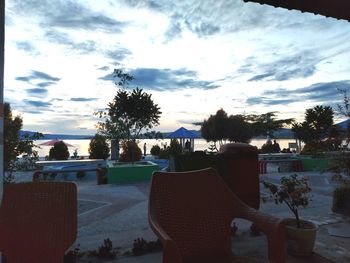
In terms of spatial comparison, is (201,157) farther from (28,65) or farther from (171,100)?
(171,100)

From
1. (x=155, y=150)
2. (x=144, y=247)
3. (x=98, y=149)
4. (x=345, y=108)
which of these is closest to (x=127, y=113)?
(x=98, y=149)

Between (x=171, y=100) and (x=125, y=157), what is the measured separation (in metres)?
4.92

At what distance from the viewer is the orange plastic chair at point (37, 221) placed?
2189mm

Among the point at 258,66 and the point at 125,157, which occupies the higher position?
the point at 258,66

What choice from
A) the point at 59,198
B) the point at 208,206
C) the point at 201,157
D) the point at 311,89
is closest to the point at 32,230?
the point at 59,198

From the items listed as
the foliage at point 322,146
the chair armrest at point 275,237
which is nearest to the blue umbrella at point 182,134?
the foliage at point 322,146

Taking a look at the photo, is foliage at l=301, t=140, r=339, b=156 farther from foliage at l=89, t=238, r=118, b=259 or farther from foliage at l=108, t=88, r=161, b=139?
foliage at l=108, t=88, r=161, b=139

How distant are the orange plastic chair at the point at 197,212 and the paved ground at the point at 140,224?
3.84 ft

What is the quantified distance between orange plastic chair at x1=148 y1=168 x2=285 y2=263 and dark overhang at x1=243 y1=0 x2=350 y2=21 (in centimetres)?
212

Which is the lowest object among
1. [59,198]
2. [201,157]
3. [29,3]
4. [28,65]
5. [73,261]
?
[73,261]

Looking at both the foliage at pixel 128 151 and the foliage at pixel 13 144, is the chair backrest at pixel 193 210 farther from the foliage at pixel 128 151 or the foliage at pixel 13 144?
the foliage at pixel 128 151

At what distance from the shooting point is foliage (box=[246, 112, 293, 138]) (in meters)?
31.9

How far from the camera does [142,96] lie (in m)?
13.0

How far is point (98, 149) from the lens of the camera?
15836 millimetres
